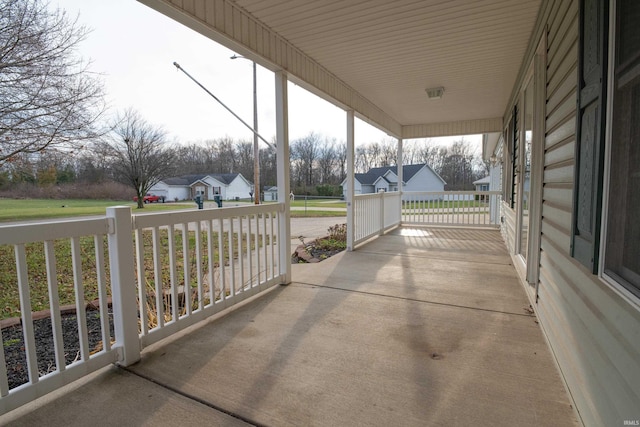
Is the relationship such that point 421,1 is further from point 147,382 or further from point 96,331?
point 96,331

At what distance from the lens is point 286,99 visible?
344 centimetres

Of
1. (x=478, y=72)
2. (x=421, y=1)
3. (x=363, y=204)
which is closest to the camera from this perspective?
(x=421, y=1)

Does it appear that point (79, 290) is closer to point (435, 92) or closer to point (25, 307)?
point (25, 307)

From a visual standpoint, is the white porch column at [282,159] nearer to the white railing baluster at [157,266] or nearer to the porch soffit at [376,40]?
the porch soffit at [376,40]

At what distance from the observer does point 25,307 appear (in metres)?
1.52

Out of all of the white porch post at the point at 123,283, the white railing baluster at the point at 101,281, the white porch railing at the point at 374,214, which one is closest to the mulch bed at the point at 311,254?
the white porch railing at the point at 374,214

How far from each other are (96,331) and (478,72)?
202 inches

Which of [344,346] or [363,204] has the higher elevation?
[363,204]

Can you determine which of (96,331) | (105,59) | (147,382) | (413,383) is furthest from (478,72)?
(105,59)

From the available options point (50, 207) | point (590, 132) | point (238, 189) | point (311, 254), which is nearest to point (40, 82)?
point (50, 207)

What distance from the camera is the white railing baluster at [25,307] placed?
4.91ft

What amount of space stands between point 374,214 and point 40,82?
20.8ft

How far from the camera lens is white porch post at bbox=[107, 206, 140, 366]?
187cm

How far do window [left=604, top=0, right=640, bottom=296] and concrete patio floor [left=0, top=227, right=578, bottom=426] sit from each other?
855 millimetres
